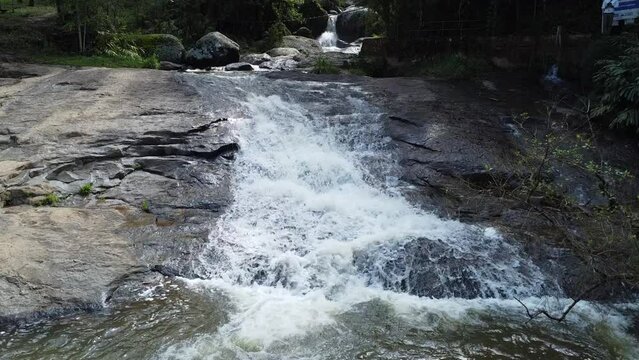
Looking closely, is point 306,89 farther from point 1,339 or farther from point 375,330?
point 1,339

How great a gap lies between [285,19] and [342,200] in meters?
17.4

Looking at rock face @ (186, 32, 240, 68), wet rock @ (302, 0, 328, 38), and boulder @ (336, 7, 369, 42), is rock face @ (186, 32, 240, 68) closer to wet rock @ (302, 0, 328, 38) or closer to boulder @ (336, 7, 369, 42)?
wet rock @ (302, 0, 328, 38)

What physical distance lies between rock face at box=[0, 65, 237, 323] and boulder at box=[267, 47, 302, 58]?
23.7ft

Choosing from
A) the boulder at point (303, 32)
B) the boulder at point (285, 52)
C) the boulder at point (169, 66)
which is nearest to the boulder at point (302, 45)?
the boulder at point (285, 52)

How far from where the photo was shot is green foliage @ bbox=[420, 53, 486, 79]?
1407 centimetres

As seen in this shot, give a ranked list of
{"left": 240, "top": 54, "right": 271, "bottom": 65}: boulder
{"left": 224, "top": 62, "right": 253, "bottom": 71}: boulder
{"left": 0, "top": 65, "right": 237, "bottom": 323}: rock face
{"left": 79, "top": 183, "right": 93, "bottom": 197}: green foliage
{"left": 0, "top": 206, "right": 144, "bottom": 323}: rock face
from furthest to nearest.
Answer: {"left": 240, "top": 54, "right": 271, "bottom": 65}: boulder, {"left": 224, "top": 62, "right": 253, "bottom": 71}: boulder, {"left": 79, "top": 183, "right": 93, "bottom": 197}: green foliage, {"left": 0, "top": 65, "right": 237, "bottom": 323}: rock face, {"left": 0, "top": 206, "right": 144, "bottom": 323}: rock face

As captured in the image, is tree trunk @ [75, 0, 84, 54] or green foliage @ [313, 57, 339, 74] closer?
tree trunk @ [75, 0, 84, 54]

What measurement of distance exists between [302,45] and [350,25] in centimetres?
519

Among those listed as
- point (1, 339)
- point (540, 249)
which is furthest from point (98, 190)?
point (540, 249)

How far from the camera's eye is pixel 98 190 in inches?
339

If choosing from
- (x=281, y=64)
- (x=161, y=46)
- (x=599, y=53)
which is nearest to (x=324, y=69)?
(x=281, y=64)

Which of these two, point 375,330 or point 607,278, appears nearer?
point 607,278

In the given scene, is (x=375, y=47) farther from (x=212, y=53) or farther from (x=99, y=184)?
(x=99, y=184)

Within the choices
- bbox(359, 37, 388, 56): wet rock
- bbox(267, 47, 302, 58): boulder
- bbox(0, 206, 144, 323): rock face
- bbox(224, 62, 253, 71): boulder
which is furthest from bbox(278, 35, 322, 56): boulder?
bbox(0, 206, 144, 323): rock face
